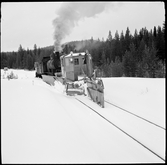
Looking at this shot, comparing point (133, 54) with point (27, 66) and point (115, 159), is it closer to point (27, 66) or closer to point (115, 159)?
point (115, 159)

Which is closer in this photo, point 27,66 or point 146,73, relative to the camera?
point 146,73

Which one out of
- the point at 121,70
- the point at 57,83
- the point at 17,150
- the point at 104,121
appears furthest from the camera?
the point at 121,70

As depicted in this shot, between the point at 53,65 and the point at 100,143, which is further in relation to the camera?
the point at 53,65

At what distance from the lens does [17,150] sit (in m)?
2.69

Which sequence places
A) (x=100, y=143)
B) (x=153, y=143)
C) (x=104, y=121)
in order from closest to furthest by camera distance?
(x=100, y=143), (x=153, y=143), (x=104, y=121)

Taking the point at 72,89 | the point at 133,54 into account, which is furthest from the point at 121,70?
the point at 72,89

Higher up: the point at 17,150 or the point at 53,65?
the point at 53,65

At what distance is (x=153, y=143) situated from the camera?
14.6 ft

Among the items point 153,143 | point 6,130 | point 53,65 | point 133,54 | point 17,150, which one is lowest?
point 153,143

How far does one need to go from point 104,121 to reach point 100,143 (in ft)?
6.53

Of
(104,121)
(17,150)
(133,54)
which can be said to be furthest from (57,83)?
(133,54)

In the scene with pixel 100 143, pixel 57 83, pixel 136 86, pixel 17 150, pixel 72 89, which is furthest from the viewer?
pixel 57 83

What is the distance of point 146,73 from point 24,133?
39.1m

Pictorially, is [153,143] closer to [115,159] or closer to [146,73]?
[115,159]
